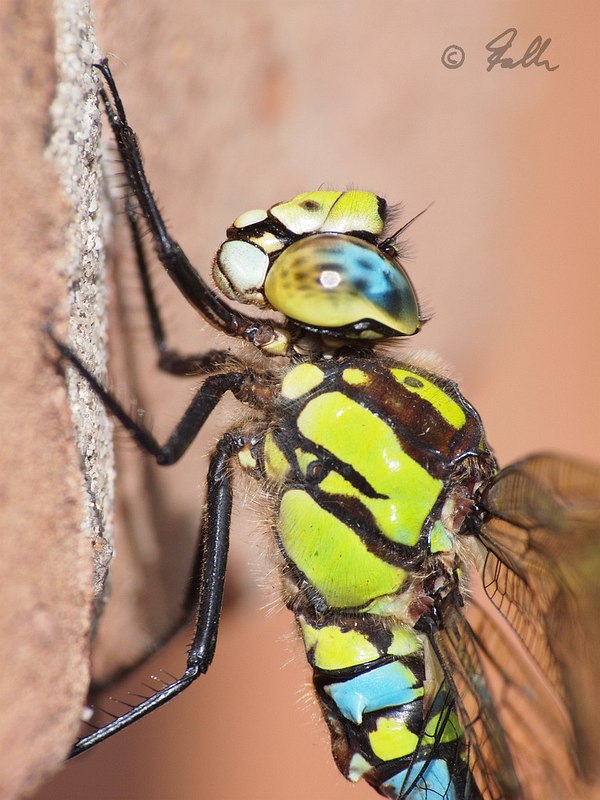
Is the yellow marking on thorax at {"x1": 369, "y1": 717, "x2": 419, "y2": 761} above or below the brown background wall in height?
below

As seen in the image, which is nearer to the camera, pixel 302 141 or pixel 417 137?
pixel 302 141

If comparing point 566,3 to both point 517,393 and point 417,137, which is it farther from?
point 517,393

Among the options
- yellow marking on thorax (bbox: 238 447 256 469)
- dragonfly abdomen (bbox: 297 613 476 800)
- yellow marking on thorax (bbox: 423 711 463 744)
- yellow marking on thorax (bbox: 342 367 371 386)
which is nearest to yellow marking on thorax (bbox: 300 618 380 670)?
dragonfly abdomen (bbox: 297 613 476 800)

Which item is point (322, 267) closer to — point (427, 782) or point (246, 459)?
point (246, 459)

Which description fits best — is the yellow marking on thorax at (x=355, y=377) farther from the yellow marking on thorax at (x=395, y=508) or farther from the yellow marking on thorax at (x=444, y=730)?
the yellow marking on thorax at (x=444, y=730)

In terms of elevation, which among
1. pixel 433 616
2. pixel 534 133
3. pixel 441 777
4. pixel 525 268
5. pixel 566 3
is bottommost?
pixel 441 777

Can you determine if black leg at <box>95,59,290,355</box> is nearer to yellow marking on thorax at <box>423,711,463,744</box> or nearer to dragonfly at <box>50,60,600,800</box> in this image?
dragonfly at <box>50,60,600,800</box>

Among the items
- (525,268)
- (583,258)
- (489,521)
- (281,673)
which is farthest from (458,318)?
(489,521)
